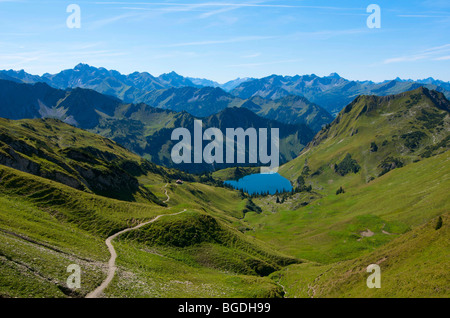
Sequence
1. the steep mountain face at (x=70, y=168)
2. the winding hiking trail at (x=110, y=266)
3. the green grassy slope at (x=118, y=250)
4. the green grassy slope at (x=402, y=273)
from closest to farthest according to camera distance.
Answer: the winding hiking trail at (x=110, y=266)
the green grassy slope at (x=118, y=250)
the green grassy slope at (x=402, y=273)
the steep mountain face at (x=70, y=168)

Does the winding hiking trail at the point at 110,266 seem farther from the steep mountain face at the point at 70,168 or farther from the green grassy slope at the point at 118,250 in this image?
the steep mountain face at the point at 70,168

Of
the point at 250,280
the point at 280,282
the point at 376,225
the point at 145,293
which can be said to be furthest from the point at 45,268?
the point at 376,225

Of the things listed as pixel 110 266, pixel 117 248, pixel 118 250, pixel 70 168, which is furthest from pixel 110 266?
pixel 70 168

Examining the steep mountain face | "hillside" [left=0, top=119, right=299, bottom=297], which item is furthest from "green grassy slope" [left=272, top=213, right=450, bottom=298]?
the steep mountain face

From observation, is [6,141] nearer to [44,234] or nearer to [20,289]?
[44,234]

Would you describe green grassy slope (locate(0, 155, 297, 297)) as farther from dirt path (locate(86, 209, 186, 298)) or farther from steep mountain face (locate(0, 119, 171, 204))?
steep mountain face (locate(0, 119, 171, 204))

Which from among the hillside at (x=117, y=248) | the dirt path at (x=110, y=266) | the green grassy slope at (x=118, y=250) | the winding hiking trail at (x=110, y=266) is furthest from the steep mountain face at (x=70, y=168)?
the dirt path at (x=110, y=266)

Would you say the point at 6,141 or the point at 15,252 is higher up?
the point at 6,141

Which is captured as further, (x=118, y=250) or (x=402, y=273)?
(x=118, y=250)

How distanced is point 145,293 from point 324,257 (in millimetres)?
117061

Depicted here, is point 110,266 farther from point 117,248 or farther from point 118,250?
point 117,248

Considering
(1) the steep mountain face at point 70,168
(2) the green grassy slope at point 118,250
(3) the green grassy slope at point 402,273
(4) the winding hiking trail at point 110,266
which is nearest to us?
(4) the winding hiking trail at point 110,266

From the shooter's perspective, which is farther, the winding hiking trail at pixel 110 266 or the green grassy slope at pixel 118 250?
the green grassy slope at pixel 118 250

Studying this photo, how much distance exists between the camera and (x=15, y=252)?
5156 centimetres
